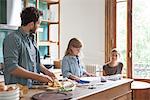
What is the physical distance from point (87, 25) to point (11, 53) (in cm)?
358

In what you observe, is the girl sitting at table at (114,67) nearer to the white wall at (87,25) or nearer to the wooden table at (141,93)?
the wooden table at (141,93)

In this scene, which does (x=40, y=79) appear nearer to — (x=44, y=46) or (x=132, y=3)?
(x=44, y=46)

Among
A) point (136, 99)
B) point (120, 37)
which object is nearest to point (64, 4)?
point (120, 37)

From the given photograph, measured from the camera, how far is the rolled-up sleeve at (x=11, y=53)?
2145 millimetres

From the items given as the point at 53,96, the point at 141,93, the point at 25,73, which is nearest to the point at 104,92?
the point at 53,96

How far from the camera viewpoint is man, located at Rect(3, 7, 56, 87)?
2.13 metres

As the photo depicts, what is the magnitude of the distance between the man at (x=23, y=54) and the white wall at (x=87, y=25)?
314 cm

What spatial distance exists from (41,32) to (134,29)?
1.86m

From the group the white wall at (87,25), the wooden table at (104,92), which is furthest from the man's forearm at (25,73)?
the white wall at (87,25)

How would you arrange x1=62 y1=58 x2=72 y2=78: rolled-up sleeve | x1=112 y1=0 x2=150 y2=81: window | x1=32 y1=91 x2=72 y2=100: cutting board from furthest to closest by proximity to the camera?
x1=112 y1=0 x2=150 y2=81: window → x1=62 y1=58 x2=72 y2=78: rolled-up sleeve → x1=32 y1=91 x2=72 y2=100: cutting board

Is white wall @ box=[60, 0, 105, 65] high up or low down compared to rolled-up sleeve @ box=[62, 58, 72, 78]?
up

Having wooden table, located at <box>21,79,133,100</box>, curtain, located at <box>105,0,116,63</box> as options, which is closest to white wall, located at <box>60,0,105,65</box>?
curtain, located at <box>105,0,116,63</box>

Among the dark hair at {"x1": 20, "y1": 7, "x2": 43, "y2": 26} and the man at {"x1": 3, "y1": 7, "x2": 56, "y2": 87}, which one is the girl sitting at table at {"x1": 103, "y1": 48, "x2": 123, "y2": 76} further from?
the dark hair at {"x1": 20, "y1": 7, "x2": 43, "y2": 26}

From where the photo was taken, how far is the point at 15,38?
87.8 inches
